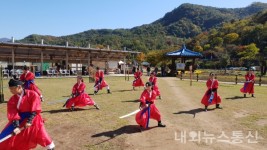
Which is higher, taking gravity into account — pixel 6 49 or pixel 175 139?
pixel 6 49

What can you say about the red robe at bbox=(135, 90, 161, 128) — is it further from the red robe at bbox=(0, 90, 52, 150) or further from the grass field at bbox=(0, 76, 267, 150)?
the red robe at bbox=(0, 90, 52, 150)

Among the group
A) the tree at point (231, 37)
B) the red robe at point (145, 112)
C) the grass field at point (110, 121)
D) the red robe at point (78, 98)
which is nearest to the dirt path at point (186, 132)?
the grass field at point (110, 121)

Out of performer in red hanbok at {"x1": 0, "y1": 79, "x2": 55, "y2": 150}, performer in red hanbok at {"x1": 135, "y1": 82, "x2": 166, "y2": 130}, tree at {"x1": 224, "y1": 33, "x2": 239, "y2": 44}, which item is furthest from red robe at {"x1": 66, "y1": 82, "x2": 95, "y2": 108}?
tree at {"x1": 224, "y1": 33, "x2": 239, "y2": 44}

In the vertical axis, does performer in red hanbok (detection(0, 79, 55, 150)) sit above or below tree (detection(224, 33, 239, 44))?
below

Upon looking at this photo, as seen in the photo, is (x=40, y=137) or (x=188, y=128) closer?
(x=40, y=137)

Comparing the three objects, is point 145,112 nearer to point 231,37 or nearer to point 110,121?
point 110,121

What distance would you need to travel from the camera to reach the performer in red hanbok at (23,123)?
549cm

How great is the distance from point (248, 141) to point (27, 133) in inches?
209

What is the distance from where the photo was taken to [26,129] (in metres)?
5.59

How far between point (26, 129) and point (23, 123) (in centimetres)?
14

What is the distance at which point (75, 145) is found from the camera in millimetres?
7230

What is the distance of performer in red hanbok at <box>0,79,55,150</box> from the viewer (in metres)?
5.49

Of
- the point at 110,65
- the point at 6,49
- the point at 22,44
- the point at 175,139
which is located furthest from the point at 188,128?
the point at 110,65

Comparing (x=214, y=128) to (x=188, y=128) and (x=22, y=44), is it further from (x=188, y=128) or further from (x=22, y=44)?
(x=22, y=44)
